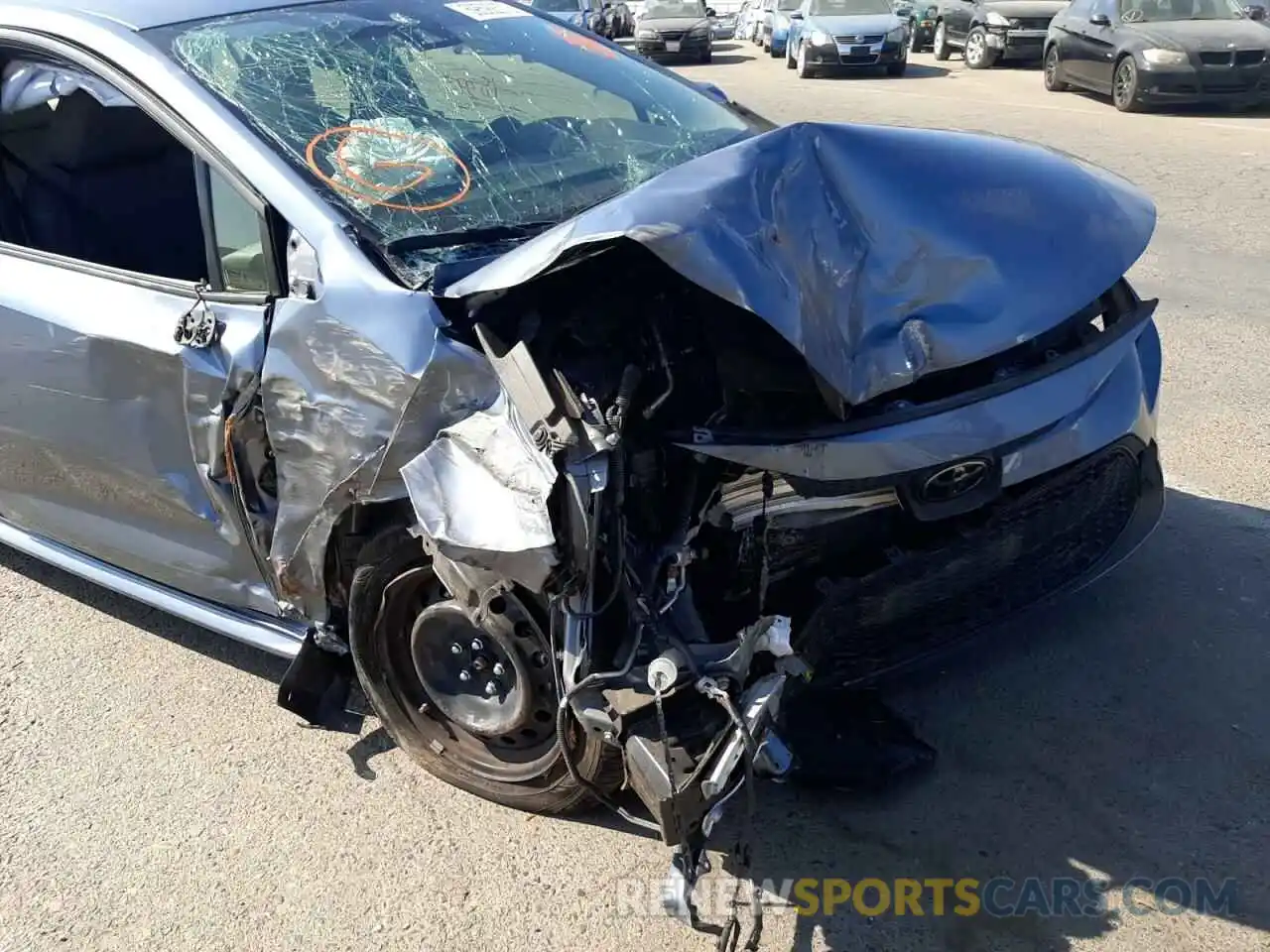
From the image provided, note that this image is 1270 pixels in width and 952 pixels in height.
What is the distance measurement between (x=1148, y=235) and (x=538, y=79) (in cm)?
183

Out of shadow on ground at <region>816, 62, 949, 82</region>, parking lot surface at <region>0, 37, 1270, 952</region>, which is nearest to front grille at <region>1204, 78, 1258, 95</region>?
Answer: shadow on ground at <region>816, 62, 949, 82</region>

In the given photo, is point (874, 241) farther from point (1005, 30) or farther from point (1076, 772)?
point (1005, 30)

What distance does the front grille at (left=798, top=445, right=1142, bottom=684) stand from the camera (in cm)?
265

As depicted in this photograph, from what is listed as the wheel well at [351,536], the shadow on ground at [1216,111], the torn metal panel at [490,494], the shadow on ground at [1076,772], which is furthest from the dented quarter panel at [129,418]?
the shadow on ground at [1216,111]

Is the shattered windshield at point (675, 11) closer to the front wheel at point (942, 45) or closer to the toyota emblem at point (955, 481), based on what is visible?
the front wheel at point (942, 45)

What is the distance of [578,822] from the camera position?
9.55ft

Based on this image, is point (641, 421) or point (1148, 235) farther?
point (1148, 235)

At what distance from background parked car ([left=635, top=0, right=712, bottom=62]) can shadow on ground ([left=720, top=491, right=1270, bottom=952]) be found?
68.1ft

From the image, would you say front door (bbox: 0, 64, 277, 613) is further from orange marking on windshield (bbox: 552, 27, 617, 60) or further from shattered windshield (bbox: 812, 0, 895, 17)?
shattered windshield (bbox: 812, 0, 895, 17)

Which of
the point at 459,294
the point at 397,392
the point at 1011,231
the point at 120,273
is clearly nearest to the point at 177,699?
the point at 120,273

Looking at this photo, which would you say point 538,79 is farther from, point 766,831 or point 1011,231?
point 766,831

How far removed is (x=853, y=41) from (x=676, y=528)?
16.4 m

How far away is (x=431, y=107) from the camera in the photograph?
3324mm

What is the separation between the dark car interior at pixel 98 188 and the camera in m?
3.70
